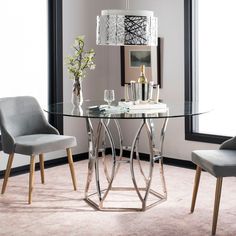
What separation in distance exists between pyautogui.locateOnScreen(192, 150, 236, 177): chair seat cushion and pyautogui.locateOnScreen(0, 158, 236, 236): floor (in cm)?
42

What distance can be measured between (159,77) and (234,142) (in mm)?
1945

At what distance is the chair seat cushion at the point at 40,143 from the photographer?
3977 millimetres

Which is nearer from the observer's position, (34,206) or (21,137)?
(34,206)

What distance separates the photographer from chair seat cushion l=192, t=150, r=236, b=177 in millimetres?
3219

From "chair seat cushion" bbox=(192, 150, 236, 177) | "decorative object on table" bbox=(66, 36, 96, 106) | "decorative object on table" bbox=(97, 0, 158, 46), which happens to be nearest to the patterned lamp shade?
"decorative object on table" bbox=(97, 0, 158, 46)

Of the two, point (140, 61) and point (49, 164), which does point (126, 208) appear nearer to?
point (49, 164)

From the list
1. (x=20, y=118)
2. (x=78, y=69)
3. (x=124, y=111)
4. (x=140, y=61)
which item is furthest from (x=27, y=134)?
(x=140, y=61)

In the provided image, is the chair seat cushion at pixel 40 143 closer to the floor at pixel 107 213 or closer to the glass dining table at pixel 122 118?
the glass dining table at pixel 122 118

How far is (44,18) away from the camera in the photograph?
5.27 meters

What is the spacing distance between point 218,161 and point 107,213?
38.9 inches

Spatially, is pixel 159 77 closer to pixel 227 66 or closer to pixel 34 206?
pixel 227 66

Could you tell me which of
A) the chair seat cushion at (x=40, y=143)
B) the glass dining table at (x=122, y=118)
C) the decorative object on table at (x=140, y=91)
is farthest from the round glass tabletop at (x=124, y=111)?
the chair seat cushion at (x=40, y=143)

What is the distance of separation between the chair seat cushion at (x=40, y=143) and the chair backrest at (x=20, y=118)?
0.35 ft

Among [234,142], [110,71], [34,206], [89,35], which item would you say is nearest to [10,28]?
[89,35]
